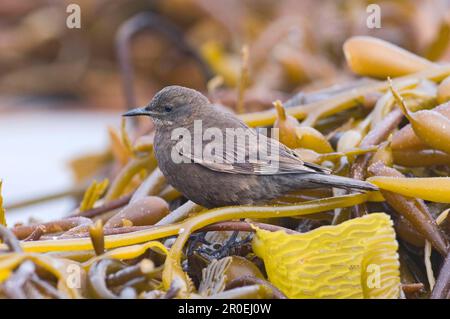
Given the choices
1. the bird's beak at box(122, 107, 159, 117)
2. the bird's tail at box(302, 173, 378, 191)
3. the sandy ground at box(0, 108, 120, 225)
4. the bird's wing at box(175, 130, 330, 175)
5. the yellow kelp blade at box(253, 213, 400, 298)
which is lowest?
the sandy ground at box(0, 108, 120, 225)

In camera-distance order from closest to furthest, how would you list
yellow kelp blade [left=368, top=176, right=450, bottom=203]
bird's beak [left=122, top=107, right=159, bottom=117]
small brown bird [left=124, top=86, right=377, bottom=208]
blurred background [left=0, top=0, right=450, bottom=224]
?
yellow kelp blade [left=368, top=176, right=450, bottom=203]
small brown bird [left=124, top=86, right=377, bottom=208]
bird's beak [left=122, top=107, right=159, bottom=117]
blurred background [left=0, top=0, right=450, bottom=224]

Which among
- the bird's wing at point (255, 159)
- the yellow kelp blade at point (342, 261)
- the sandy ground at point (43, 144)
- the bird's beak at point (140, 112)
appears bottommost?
the sandy ground at point (43, 144)

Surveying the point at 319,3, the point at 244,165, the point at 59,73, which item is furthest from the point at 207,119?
the point at 59,73

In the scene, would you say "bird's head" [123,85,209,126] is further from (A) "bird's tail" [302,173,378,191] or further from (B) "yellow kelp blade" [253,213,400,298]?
(B) "yellow kelp blade" [253,213,400,298]

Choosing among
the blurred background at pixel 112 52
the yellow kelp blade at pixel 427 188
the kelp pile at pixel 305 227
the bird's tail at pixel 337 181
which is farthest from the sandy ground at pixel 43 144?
the yellow kelp blade at pixel 427 188

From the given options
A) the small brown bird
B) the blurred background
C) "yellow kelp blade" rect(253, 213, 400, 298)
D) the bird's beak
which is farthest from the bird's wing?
the blurred background

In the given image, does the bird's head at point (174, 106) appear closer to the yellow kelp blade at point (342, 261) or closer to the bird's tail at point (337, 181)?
the bird's tail at point (337, 181)

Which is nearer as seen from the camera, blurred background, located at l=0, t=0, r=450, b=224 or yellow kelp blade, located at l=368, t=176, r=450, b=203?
yellow kelp blade, located at l=368, t=176, r=450, b=203

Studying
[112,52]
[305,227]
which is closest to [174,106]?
[305,227]
